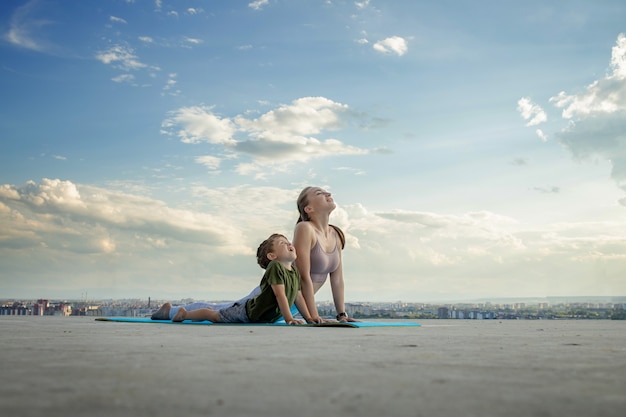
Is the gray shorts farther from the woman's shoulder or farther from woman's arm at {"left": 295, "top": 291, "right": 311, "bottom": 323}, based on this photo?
the woman's shoulder

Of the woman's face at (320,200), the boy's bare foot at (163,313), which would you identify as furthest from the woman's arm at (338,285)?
the boy's bare foot at (163,313)

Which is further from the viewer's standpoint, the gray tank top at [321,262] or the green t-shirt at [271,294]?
the gray tank top at [321,262]

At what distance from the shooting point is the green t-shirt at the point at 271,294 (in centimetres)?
700

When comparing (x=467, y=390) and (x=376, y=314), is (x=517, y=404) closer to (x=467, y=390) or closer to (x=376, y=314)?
(x=467, y=390)

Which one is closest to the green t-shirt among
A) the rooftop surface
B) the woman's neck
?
the woman's neck

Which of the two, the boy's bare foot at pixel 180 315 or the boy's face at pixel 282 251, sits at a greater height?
the boy's face at pixel 282 251

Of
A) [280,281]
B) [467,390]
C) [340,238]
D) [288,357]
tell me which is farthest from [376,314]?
[467,390]

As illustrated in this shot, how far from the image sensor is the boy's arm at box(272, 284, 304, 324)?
6895 mm

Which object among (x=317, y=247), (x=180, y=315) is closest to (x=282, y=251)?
(x=317, y=247)

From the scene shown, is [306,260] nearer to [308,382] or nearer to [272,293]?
[272,293]

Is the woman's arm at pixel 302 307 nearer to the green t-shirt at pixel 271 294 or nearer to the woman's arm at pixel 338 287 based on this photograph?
the green t-shirt at pixel 271 294

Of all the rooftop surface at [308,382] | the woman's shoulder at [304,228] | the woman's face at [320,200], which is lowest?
the rooftop surface at [308,382]

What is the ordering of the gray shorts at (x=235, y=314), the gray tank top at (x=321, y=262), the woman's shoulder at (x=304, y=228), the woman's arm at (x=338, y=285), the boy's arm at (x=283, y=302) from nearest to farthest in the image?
the boy's arm at (x=283, y=302), the gray shorts at (x=235, y=314), the woman's shoulder at (x=304, y=228), the gray tank top at (x=321, y=262), the woman's arm at (x=338, y=285)

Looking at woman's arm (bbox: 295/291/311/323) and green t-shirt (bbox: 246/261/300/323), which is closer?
green t-shirt (bbox: 246/261/300/323)
